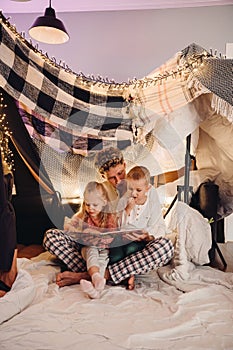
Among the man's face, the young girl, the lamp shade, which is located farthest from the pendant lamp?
the young girl

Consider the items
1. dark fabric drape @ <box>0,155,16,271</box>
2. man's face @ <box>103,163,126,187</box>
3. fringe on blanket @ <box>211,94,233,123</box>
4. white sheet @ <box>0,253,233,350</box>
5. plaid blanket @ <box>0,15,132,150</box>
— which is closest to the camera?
white sheet @ <box>0,253,233,350</box>

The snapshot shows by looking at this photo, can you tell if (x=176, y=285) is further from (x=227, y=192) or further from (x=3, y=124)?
(x=3, y=124)

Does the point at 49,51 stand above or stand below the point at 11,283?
above

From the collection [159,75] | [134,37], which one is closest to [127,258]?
[159,75]

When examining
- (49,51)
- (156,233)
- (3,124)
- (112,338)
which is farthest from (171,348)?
(49,51)

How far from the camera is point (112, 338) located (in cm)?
117

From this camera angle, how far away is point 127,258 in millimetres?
1728

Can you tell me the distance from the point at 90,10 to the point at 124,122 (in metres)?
2.27

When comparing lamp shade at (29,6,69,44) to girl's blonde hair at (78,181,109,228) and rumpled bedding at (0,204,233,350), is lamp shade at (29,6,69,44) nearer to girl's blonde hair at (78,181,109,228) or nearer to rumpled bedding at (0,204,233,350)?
girl's blonde hair at (78,181,109,228)

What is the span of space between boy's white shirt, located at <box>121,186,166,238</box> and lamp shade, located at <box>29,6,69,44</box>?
1419 mm

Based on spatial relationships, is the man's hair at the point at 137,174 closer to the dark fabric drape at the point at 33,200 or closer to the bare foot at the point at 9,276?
the dark fabric drape at the point at 33,200

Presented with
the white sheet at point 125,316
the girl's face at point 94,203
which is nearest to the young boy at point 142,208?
the girl's face at point 94,203

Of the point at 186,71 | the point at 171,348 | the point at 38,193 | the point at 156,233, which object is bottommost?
the point at 171,348

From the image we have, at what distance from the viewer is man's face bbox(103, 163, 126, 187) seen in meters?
1.90
